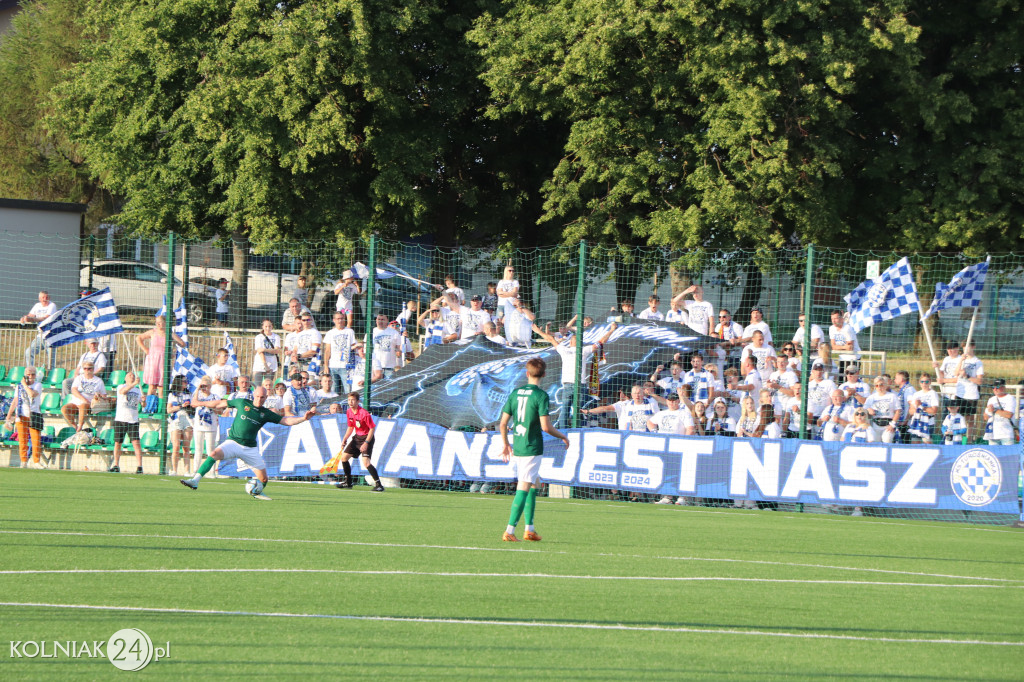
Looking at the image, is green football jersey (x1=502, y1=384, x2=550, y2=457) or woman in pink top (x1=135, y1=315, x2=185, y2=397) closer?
green football jersey (x1=502, y1=384, x2=550, y2=457)

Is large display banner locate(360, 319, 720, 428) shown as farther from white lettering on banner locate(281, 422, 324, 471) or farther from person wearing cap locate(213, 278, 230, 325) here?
person wearing cap locate(213, 278, 230, 325)

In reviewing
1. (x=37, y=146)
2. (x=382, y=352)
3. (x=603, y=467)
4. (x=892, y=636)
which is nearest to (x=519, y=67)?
(x=382, y=352)

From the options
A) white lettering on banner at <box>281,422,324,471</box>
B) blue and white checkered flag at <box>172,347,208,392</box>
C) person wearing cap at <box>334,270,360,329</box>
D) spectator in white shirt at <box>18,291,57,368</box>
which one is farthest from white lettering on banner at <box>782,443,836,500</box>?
spectator in white shirt at <box>18,291,57,368</box>

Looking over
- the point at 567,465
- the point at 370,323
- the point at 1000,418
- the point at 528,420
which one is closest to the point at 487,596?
the point at 528,420

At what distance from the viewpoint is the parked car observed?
24.3 metres

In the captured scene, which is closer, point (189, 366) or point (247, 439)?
point (247, 439)

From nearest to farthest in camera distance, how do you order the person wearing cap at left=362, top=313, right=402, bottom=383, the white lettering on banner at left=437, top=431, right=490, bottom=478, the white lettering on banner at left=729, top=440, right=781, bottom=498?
1. the white lettering on banner at left=729, top=440, right=781, bottom=498
2. the white lettering on banner at left=437, top=431, right=490, bottom=478
3. the person wearing cap at left=362, top=313, right=402, bottom=383

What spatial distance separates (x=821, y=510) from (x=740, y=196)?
12.2m

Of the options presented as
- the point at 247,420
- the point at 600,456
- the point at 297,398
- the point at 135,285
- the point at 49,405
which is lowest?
the point at 600,456

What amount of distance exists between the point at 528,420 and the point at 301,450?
27.8 feet

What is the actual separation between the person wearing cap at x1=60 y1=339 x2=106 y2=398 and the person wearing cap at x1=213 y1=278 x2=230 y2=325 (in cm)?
263

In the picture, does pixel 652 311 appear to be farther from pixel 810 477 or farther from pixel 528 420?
pixel 528 420

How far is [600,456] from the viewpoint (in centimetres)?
1794

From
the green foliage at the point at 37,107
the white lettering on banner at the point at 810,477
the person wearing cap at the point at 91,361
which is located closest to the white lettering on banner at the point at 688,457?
the white lettering on banner at the point at 810,477
